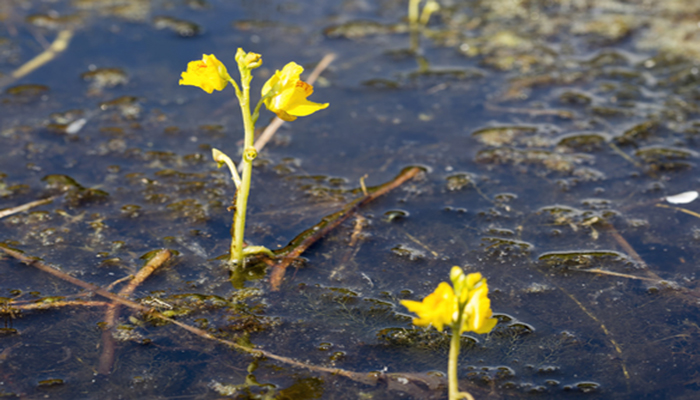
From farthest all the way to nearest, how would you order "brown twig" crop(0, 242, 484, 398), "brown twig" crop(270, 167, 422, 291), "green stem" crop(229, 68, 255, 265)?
"brown twig" crop(270, 167, 422, 291), "green stem" crop(229, 68, 255, 265), "brown twig" crop(0, 242, 484, 398)

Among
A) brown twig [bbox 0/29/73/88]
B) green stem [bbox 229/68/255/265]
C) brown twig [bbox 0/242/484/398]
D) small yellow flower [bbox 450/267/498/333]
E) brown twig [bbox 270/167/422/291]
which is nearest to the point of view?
small yellow flower [bbox 450/267/498/333]

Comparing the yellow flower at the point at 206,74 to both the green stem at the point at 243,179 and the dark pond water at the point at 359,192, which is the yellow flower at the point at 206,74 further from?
the dark pond water at the point at 359,192

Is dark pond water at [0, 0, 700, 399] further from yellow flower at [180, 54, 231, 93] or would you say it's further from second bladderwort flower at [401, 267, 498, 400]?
yellow flower at [180, 54, 231, 93]

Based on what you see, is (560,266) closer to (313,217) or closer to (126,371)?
(313,217)

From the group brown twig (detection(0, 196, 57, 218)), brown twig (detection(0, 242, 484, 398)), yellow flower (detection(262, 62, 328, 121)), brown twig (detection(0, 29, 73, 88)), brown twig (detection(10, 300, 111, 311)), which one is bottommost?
brown twig (detection(0, 242, 484, 398))

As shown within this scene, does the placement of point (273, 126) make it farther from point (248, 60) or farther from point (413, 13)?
point (413, 13)

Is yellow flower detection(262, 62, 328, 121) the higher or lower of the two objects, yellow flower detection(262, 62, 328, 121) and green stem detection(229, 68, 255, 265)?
the higher

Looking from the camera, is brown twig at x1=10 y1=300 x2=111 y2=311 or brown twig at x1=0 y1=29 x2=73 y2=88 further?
brown twig at x1=0 y1=29 x2=73 y2=88

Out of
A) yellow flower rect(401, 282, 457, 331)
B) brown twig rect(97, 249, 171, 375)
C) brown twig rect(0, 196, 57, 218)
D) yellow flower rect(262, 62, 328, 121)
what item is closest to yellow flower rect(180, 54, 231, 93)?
yellow flower rect(262, 62, 328, 121)
